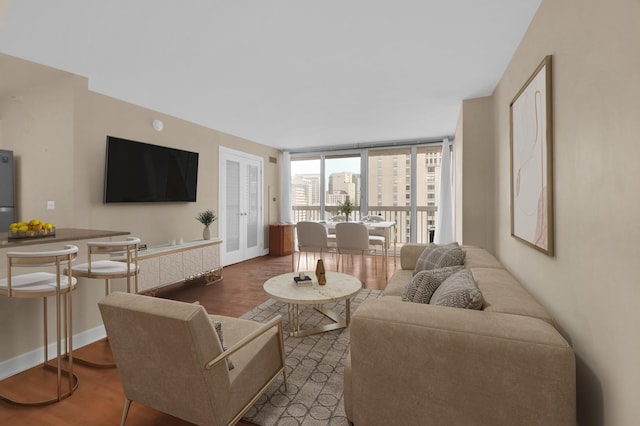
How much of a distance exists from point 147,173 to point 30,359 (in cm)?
232

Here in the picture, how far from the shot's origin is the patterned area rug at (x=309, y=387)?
170cm

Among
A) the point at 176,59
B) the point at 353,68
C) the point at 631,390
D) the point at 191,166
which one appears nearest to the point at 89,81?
the point at 176,59

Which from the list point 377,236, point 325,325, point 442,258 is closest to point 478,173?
point 442,258

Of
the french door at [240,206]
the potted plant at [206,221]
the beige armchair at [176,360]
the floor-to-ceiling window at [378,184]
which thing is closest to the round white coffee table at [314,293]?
the beige armchair at [176,360]

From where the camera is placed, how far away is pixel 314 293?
8.41ft

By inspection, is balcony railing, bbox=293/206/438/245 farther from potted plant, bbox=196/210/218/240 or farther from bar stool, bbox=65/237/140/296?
bar stool, bbox=65/237/140/296

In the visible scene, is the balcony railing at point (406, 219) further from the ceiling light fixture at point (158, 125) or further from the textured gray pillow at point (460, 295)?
the textured gray pillow at point (460, 295)

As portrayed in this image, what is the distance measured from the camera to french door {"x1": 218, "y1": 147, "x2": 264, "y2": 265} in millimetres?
5559

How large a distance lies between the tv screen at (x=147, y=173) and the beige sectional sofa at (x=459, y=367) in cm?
347

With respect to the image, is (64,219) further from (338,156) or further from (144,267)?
(338,156)

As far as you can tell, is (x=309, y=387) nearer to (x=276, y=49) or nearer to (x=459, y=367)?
(x=459, y=367)

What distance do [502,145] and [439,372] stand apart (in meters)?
2.50

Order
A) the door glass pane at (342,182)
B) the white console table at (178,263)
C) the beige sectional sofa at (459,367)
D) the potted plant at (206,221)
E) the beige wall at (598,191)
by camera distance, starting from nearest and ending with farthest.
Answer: the beige wall at (598,191) < the beige sectional sofa at (459,367) < the white console table at (178,263) < the potted plant at (206,221) < the door glass pane at (342,182)

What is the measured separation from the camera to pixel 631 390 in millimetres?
991
